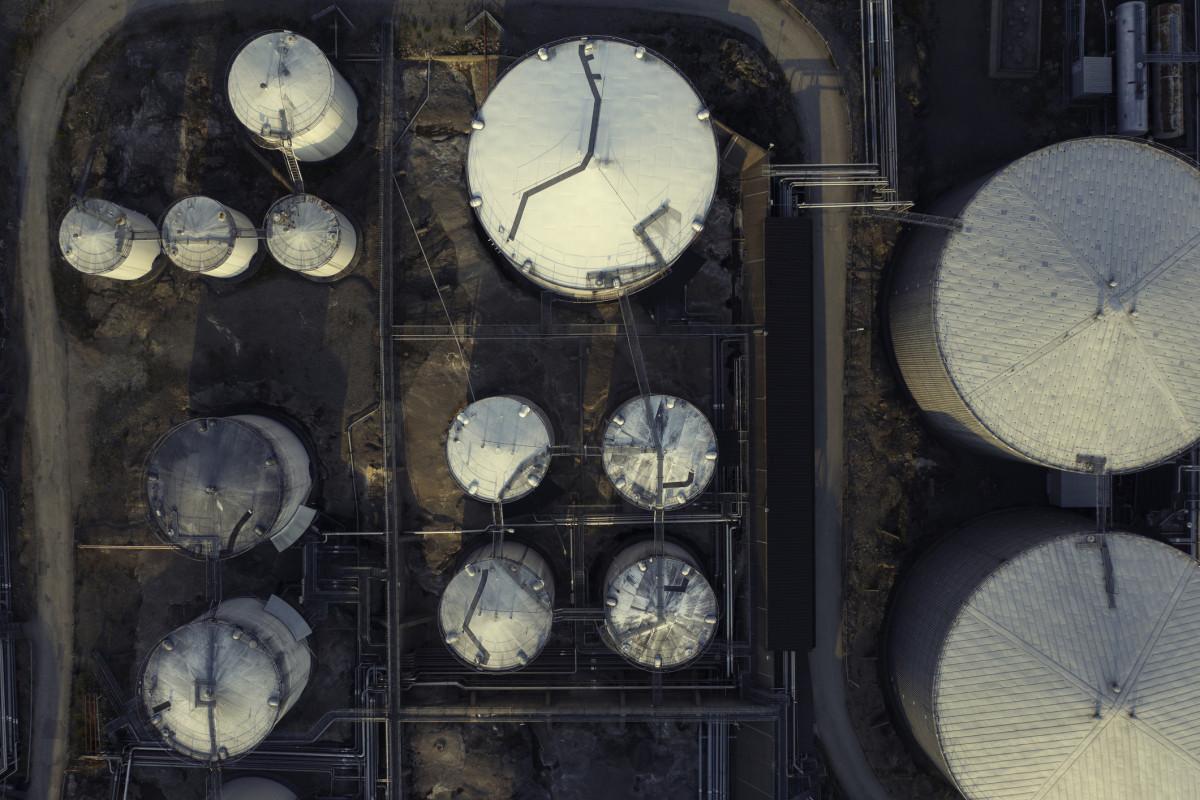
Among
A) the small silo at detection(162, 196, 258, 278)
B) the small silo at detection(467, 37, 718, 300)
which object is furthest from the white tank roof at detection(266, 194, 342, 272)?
the small silo at detection(467, 37, 718, 300)

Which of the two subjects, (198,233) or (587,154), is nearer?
(587,154)

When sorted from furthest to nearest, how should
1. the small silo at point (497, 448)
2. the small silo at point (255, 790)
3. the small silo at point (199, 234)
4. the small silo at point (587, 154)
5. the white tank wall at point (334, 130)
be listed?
1. the small silo at point (255, 790)
2. the white tank wall at point (334, 130)
3. the small silo at point (199, 234)
4. the small silo at point (497, 448)
5. the small silo at point (587, 154)

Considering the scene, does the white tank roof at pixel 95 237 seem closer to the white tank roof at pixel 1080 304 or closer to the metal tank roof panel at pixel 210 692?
the metal tank roof panel at pixel 210 692

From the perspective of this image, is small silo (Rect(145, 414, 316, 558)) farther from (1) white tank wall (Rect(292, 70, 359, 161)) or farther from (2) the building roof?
(2) the building roof

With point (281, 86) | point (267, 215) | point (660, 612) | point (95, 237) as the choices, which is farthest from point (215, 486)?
point (660, 612)

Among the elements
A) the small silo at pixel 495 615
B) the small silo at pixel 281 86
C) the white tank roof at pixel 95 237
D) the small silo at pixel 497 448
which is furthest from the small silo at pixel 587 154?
the white tank roof at pixel 95 237

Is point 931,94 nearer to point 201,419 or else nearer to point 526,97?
point 526,97

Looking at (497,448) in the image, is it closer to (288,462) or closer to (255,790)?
(288,462)
